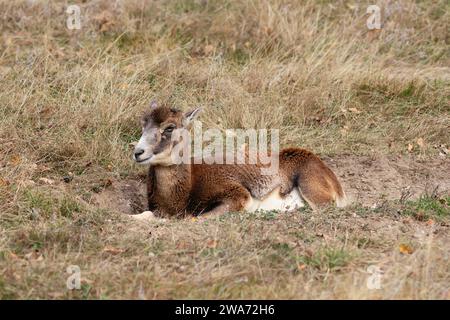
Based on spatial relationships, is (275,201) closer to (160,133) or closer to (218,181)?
(218,181)

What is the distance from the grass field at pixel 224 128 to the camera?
7035 millimetres

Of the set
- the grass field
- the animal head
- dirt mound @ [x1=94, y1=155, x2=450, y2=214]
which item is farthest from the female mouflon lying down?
the grass field

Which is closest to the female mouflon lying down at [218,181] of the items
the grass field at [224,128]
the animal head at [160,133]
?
the animal head at [160,133]

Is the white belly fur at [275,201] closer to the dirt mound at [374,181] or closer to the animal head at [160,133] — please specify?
the dirt mound at [374,181]

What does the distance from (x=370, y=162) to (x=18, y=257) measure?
5234 mm

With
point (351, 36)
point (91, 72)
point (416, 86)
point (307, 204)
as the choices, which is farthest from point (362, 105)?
point (91, 72)

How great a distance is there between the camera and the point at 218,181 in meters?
9.76

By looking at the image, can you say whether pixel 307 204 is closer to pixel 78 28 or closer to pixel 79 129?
pixel 79 129

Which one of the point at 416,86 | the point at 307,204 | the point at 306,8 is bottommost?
the point at 307,204

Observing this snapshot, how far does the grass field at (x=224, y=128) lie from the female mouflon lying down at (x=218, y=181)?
59 cm

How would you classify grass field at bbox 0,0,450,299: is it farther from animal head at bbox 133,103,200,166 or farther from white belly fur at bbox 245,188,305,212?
white belly fur at bbox 245,188,305,212

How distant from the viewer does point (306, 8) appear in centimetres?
1383

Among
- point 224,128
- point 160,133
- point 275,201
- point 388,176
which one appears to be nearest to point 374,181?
point 388,176

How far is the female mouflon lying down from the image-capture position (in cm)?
952
